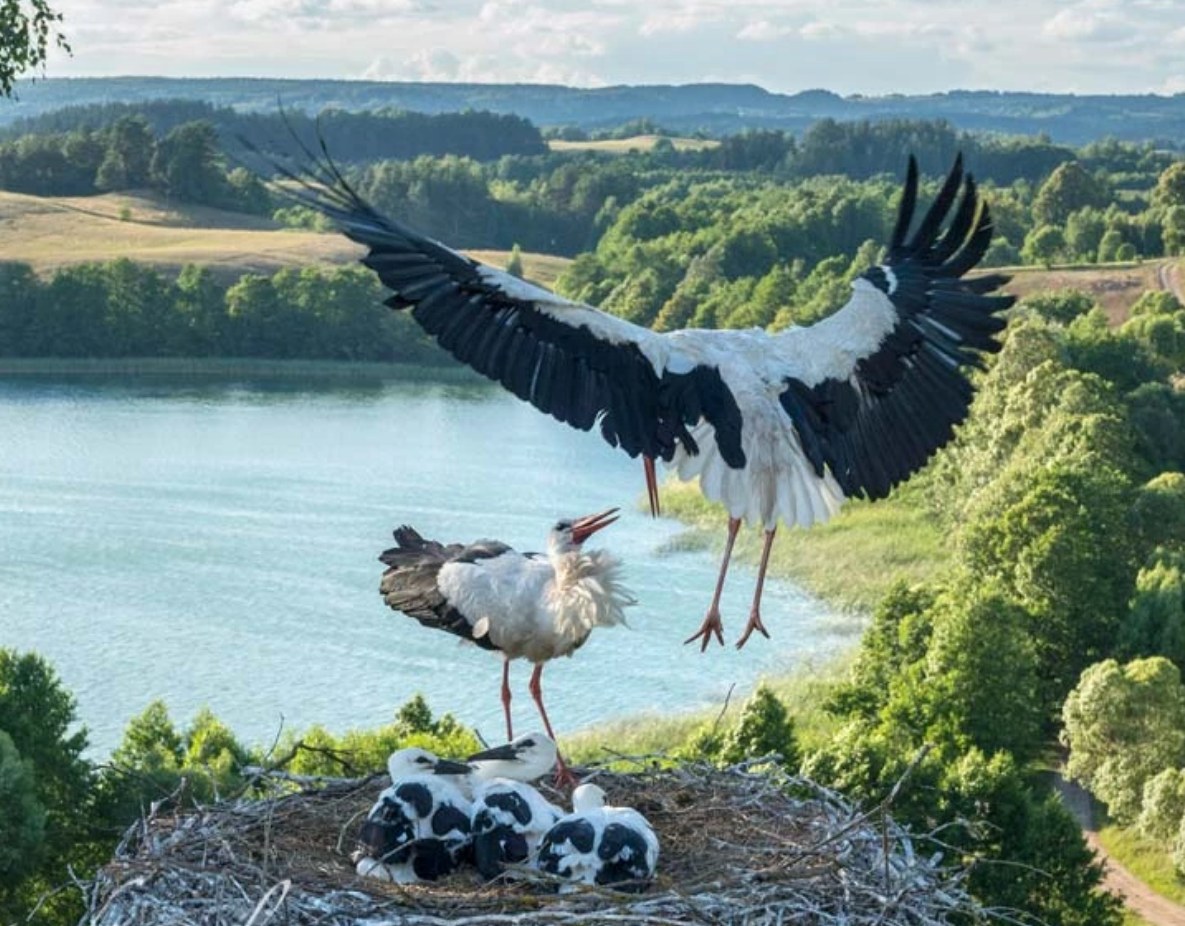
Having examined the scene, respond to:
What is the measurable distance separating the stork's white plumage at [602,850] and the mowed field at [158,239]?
82679 mm

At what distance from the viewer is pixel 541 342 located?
10.0 m

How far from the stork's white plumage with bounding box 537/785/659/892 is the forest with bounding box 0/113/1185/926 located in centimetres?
155

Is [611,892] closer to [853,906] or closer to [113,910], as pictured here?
[853,906]

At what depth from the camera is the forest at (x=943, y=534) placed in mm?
25000

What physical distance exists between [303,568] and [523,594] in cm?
3367

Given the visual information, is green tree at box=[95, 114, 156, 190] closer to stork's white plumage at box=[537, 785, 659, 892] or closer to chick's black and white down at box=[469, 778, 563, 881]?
chick's black and white down at box=[469, 778, 563, 881]

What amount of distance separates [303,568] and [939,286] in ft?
114

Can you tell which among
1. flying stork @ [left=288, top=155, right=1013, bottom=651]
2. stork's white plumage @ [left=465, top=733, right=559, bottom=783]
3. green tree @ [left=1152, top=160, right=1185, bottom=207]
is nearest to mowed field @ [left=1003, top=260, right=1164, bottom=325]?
green tree @ [left=1152, top=160, right=1185, bottom=207]

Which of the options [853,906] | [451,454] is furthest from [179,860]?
[451,454]

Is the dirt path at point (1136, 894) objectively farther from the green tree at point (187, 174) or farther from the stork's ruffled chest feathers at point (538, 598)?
the green tree at point (187, 174)

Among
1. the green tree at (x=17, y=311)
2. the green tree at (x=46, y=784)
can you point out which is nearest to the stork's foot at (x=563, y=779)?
the green tree at (x=46, y=784)

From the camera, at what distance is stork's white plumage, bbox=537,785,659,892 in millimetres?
10125

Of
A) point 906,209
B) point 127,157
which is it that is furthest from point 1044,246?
point 906,209

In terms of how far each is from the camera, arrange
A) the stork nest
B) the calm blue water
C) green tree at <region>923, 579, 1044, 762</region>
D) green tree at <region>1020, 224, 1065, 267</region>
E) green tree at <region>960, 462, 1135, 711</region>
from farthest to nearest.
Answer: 1. green tree at <region>1020, 224, 1065, 267</region>
2. green tree at <region>960, 462, 1135, 711</region>
3. the calm blue water
4. green tree at <region>923, 579, 1044, 762</region>
5. the stork nest
